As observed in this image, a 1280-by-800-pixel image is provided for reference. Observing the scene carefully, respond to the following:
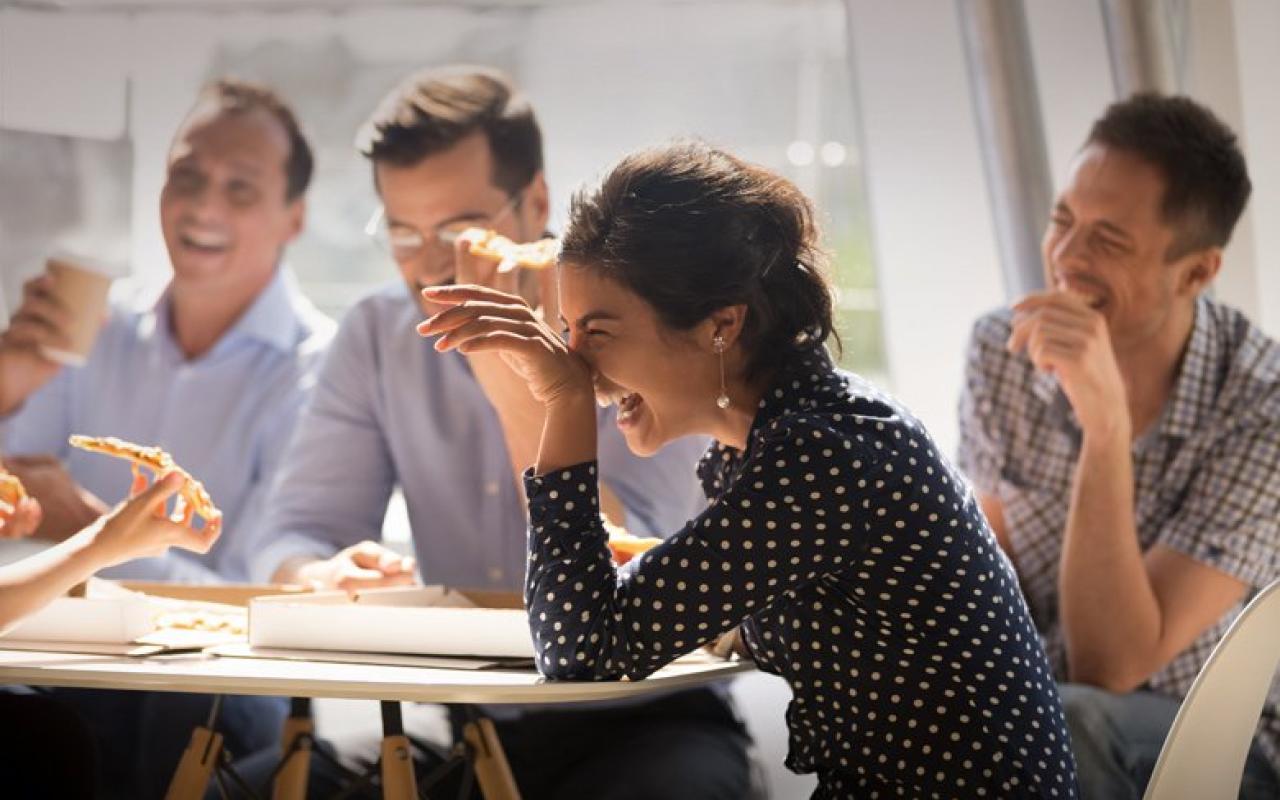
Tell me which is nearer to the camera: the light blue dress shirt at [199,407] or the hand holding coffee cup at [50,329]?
the light blue dress shirt at [199,407]

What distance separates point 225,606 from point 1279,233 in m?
2.36

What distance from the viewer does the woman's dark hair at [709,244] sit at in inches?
69.7

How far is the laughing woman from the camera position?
1.69 m

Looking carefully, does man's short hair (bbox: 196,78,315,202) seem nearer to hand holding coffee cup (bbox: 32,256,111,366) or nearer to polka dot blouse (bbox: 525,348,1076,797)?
hand holding coffee cup (bbox: 32,256,111,366)

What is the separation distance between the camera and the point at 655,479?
2.83 m

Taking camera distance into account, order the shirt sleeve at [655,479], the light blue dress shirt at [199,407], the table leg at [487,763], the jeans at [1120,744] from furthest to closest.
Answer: the light blue dress shirt at [199,407] < the shirt sleeve at [655,479] < the jeans at [1120,744] < the table leg at [487,763]

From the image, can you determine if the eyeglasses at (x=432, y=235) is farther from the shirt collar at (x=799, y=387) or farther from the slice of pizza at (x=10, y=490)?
the shirt collar at (x=799, y=387)

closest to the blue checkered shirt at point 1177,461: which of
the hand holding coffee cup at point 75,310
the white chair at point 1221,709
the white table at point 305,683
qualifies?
the white chair at point 1221,709

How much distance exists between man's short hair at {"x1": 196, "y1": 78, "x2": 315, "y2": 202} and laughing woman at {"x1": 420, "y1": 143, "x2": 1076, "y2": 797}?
1922 mm

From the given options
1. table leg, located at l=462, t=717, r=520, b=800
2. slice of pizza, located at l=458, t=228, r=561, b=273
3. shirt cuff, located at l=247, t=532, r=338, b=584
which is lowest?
table leg, located at l=462, t=717, r=520, b=800

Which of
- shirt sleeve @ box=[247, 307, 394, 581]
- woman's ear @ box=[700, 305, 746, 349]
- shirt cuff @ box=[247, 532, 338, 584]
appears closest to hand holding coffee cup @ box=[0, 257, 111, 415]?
shirt sleeve @ box=[247, 307, 394, 581]

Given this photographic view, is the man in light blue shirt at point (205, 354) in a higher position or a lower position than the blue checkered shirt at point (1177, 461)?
higher

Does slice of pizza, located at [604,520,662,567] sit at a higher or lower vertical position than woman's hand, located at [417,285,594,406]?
lower

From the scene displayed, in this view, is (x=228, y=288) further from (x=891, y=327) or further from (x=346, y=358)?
(x=891, y=327)
